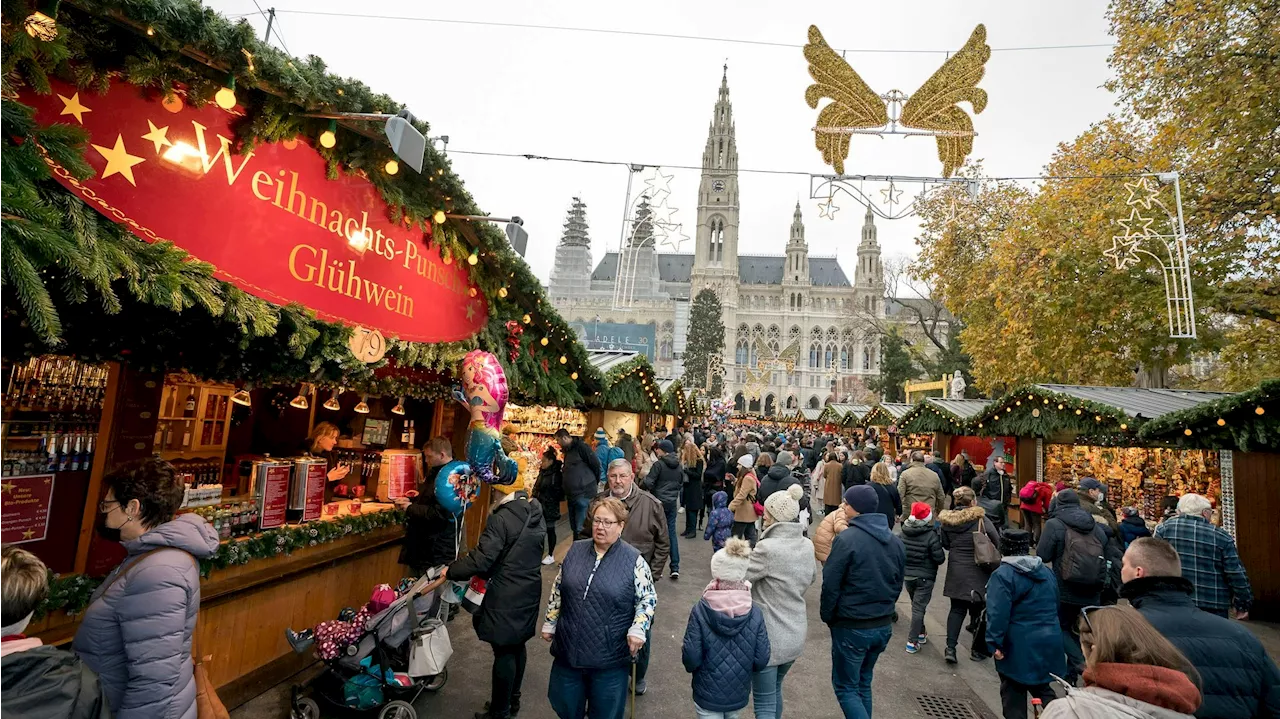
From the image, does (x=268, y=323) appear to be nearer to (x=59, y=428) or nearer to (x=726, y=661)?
(x=59, y=428)

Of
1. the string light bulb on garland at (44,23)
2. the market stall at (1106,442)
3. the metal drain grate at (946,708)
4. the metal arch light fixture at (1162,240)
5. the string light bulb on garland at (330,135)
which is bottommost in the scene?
the metal drain grate at (946,708)

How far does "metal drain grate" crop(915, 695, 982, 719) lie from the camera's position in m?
3.73

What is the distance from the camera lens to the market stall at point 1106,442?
7.61 metres

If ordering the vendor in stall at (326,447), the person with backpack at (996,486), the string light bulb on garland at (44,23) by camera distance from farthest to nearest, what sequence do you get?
the person with backpack at (996,486) < the vendor in stall at (326,447) < the string light bulb on garland at (44,23)

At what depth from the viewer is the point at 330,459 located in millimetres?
5859

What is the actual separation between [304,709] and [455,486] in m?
1.35

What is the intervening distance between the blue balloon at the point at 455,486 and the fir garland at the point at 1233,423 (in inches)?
Answer: 296

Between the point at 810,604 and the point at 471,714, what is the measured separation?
378cm

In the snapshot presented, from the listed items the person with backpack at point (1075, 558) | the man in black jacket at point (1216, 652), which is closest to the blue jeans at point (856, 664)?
the man in black jacket at point (1216, 652)

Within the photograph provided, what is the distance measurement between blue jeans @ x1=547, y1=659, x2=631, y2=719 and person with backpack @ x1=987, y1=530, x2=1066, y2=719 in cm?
208

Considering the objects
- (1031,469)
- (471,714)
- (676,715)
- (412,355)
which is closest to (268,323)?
(412,355)

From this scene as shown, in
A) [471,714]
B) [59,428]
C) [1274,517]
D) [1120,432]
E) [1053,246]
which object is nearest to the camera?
[59,428]

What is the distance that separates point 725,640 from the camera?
258cm

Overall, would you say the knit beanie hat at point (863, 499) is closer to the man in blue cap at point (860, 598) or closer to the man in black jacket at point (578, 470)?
the man in blue cap at point (860, 598)
